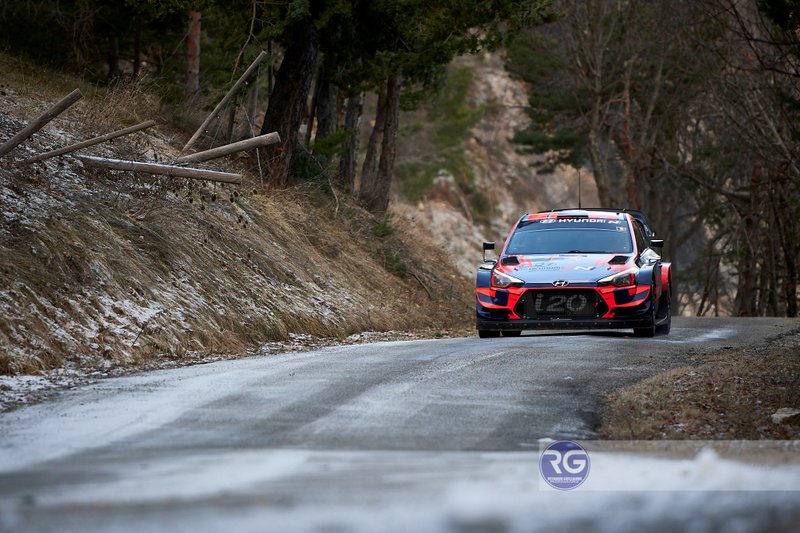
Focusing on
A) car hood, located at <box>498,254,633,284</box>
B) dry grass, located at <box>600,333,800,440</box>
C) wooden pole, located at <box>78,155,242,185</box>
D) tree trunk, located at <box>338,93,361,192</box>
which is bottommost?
dry grass, located at <box>600,333,800,440</box>

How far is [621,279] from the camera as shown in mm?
16281

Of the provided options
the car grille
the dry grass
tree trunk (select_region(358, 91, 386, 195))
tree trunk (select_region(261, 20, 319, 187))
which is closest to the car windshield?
the car grille

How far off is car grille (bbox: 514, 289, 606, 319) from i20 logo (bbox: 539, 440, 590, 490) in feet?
26.5

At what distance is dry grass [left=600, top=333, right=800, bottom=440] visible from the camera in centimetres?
923

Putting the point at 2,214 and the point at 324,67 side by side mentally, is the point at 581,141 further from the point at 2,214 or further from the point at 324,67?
the point at 2,214

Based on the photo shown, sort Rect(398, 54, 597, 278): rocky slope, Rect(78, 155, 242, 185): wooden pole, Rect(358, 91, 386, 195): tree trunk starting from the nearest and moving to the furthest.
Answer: Rect(78, 155, 242, 185): wooden pole, Rect(358, 91, 386, 195): tree trunk, Rect(398, 54, 597, 278): rocky slope

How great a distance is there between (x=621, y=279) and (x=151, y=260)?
19.8ft

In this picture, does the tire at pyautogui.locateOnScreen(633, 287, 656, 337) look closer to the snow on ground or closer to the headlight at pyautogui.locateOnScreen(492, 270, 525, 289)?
the headlight at pyautogui.locateOnScreen(492, 270, 525, 289)

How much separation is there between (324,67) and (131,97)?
5.92 meters

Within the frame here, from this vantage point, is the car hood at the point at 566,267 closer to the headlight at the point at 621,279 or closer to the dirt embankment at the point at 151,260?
the headlight at the point at 621,279

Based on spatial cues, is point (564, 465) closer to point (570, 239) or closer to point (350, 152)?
point (570, 239)

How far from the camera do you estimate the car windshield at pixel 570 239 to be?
17312 millimetres

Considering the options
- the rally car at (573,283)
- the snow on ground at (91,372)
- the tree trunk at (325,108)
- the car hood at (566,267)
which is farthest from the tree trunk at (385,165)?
the car hood at (566,267)

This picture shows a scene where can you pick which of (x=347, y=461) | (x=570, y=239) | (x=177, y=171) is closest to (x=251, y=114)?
(x=570, y=239)
